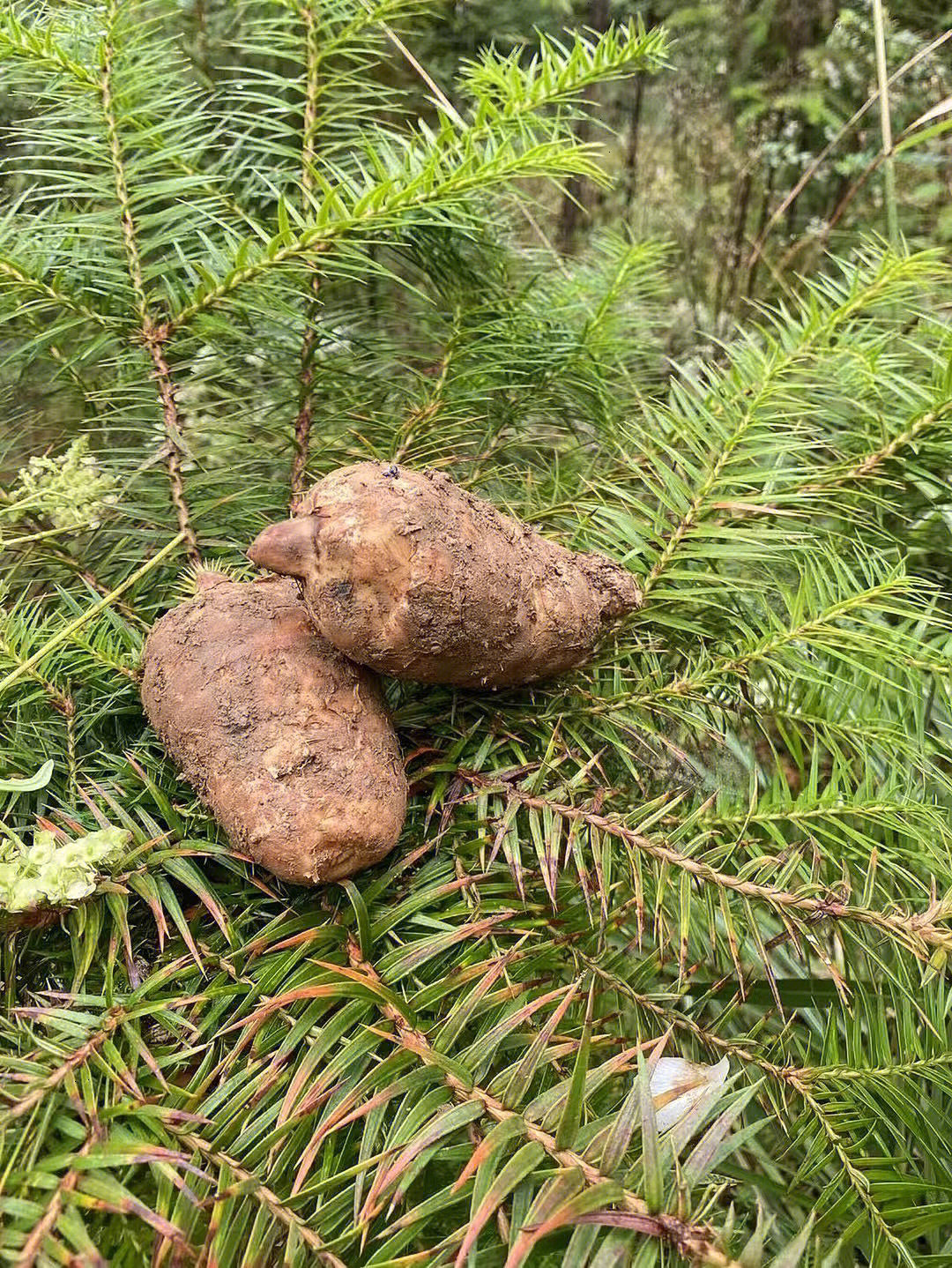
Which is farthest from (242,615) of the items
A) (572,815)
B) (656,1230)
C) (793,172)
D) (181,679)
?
(793,172)

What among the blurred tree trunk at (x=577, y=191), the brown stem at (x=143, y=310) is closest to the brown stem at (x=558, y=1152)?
the brown stem at (x=143, y=310)

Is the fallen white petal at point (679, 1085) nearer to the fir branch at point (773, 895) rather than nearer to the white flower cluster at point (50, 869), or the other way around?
the fir branch at point (773, 895)

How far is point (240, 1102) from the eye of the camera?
500 millimetres

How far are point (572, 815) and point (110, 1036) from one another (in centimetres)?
33

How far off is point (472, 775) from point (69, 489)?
1.28 feet

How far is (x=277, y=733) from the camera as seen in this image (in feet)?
1.90

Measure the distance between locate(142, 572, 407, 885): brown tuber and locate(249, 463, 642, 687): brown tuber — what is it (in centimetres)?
4

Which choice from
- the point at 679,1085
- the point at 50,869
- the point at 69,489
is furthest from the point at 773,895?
the point at 69,489

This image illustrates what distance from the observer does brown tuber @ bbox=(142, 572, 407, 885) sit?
0.56 metres

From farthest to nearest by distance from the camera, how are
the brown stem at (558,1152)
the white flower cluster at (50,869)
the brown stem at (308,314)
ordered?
1. the brown stem at (308,314)
2. the white flower cluster at (50,869)
3. the brown stem at (558,1152)

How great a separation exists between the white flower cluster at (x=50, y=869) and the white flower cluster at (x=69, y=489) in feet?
0.84

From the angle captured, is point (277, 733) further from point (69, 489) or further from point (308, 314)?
point (308, 314)

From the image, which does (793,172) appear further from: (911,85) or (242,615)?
(242,615)

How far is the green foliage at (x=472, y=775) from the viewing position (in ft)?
1.54
